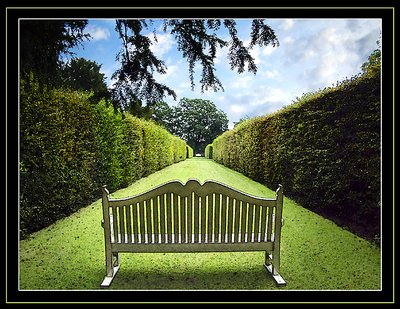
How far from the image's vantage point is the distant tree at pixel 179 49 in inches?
126

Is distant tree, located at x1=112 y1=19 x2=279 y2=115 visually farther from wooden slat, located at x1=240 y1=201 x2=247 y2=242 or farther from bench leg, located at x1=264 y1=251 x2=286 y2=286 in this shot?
bench leg, located at x1=264 y1=251 x2=286 y2=286

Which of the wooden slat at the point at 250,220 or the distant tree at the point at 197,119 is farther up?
the distant tree at the point at 197,119

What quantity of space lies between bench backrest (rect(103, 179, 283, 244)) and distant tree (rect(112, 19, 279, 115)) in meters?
1.22

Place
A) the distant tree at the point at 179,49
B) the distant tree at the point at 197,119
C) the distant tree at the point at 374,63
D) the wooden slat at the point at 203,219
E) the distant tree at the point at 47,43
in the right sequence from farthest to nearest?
the distant tree at the point at 197,119
the distant tree at the point at 374,63
the distant tree at the point at 179,49
the wooden slat at the point at 203,219
the distant tree at the point at 47,43

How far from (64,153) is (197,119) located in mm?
4893

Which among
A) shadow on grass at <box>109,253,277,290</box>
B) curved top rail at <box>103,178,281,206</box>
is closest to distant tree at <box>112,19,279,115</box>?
curved top rail at <box>103,178,281,206</box>

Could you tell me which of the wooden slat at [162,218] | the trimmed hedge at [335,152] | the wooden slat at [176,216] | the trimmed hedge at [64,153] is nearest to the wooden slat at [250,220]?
the wooden slat at [176,216]

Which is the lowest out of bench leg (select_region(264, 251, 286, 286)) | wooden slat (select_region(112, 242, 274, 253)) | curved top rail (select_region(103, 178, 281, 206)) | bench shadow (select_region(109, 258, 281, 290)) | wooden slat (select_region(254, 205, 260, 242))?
bench shadow (select_region(109, 258, 281, 290))

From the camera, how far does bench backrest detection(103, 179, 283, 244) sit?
2.86 meters

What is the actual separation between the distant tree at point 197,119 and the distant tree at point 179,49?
493 centimetres

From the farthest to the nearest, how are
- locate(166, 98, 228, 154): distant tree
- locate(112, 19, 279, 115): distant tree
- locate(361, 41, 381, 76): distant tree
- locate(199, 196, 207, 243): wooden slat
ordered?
locate(166, 98, 228, 154): distant tree → locate(361, 41, 381, 76): distant tree → locate(112, 19, 279, 115): distant tree → locate(199, 196, 207, 243): wooden slat

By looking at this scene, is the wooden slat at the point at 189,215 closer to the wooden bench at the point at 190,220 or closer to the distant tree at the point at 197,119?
the wooden bench at the point at 190,220

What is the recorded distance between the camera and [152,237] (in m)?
2.92
